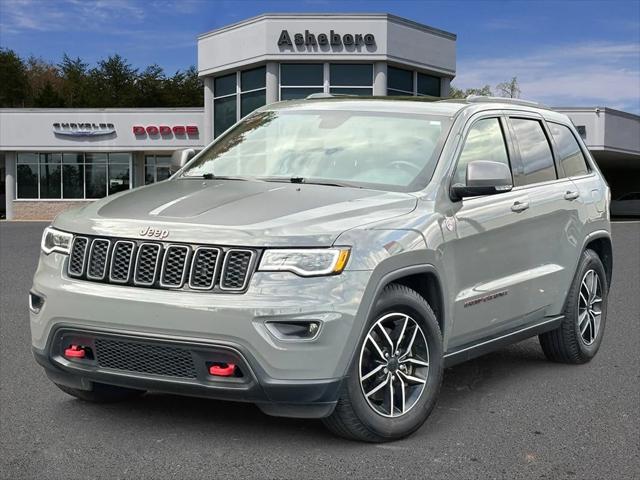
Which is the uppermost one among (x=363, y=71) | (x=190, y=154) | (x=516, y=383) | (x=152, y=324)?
(x=363, y=71)

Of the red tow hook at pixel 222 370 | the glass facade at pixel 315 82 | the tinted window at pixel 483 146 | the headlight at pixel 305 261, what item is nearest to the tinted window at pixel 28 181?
the glass facade at pixel 315 82

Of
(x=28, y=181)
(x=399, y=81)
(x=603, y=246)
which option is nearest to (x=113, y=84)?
(x=28, y=181)

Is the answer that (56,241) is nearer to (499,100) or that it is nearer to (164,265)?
(164,265)

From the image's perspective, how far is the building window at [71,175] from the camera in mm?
46844

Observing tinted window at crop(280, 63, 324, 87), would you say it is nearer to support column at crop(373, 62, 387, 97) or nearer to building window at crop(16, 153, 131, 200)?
support column at crop(373, 62, 387, 97)

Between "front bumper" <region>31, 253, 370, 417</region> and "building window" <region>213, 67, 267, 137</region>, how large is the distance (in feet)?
113

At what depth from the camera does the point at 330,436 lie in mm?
4691

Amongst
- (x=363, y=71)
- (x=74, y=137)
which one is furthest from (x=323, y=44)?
(x=74, y=137)

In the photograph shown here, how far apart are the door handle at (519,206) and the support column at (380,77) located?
3258 centimetres

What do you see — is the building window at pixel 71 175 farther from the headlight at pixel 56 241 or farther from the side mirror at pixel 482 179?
the side mirror at pixel 482 179

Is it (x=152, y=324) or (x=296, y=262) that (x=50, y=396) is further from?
(x=296, y=262)

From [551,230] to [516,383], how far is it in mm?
1087

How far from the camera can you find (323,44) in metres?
37.9

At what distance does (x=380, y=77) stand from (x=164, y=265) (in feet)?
114
